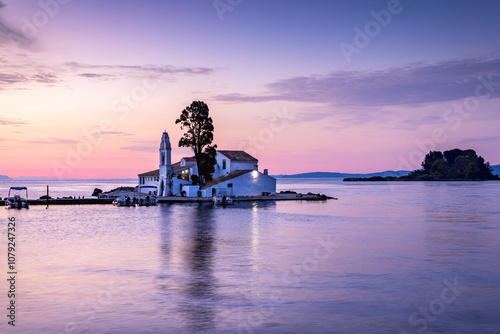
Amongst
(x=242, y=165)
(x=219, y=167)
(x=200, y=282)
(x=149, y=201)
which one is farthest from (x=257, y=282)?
(x=219, y=167)

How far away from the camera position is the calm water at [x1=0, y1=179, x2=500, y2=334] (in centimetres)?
1723

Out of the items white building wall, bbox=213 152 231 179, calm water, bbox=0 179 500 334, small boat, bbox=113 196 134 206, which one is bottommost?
calm water, bbox=0 179 500 334

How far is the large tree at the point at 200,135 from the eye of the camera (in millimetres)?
90750

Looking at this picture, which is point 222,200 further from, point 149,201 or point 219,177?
point 149,201

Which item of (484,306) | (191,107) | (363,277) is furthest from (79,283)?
(191,107)

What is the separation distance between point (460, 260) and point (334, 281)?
11.0 m

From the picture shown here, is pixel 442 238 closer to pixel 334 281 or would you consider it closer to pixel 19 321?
pixel 334 281

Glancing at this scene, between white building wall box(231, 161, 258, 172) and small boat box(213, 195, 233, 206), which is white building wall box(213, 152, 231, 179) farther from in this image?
small boat box(213, 195, 233, 206)

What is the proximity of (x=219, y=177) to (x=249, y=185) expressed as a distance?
6970mm

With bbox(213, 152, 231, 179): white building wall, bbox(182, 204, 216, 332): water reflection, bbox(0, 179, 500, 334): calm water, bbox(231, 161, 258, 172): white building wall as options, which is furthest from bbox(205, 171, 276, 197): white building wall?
bbox(0, 179, 500, 334): calm water

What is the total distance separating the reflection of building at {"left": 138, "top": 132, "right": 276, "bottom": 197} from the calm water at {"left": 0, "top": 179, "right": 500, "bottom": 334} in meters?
45.6

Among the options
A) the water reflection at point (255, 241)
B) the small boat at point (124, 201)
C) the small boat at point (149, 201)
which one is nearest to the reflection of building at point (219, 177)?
the small boat at point (149, 201)

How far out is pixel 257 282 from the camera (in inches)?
923

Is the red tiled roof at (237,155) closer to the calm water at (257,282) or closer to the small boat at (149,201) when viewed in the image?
the small boat at (149,201)
